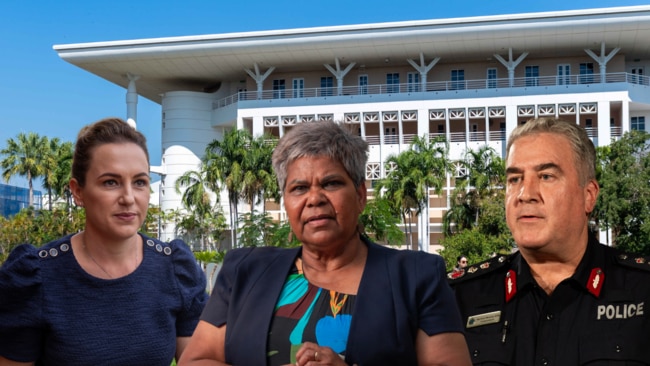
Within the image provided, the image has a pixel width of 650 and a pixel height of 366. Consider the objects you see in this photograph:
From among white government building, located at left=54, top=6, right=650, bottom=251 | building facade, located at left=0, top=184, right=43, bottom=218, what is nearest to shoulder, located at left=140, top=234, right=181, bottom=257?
white government building, located at left=54, top=6, right=650, bottom=251

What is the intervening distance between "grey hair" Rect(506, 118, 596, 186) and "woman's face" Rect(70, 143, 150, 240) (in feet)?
5.81

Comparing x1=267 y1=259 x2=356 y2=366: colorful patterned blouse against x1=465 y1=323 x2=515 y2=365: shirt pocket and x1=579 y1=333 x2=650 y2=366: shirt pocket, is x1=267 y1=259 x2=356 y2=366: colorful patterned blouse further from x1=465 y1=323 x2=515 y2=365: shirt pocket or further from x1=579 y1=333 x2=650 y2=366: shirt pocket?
x1=579 y1=333 x2=650 y2=366: shirt pocket

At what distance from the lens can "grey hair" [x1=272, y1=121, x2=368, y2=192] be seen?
2.93m

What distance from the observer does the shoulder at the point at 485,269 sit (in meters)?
3.88

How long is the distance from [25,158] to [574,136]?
61.7 meters

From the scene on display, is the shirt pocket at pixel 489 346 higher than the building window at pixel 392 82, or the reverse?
the building window at pixel 392 82

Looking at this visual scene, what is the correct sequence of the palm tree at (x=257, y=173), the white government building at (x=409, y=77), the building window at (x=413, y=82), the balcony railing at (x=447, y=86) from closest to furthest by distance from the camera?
the palm tree at (x=257, y=173) → the white government building at (x=409, y=77) → the balcony railing at (x=447, y=86) → the building window at (x=413, y=82)

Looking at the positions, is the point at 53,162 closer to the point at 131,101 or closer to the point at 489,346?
the point at 131,101

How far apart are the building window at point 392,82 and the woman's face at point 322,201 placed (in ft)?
195

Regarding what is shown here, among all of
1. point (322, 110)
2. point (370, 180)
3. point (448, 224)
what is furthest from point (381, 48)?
point (448, 224)

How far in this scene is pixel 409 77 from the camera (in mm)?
62812

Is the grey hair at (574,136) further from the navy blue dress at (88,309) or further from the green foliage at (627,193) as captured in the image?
the green foliage at (627,193)

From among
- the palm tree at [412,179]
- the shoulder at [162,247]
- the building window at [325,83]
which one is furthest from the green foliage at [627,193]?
the shoulder at [162,247]

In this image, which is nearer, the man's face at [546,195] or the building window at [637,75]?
the man's face at [546,195]
